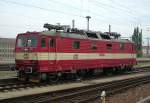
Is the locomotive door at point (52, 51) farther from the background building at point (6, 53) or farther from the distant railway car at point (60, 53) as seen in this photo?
the background building at point (6, 53)

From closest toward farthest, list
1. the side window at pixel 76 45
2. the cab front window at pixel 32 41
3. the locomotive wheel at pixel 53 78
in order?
the cab front window at pixel 32 41, the locomotive wheel at pixel 53 78, the side window at pixel 76 45

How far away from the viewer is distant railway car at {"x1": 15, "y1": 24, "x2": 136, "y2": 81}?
2036 centimetres

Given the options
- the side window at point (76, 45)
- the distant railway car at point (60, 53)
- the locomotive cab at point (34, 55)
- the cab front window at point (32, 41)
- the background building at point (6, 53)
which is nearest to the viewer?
the locomotive cab at point (34, 55)

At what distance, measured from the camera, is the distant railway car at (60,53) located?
20359 millimetres

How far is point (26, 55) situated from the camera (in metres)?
20.7

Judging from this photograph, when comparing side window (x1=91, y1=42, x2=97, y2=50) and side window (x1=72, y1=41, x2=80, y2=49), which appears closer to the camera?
side window (x1=72, y1=41, x2=80, y2=49)

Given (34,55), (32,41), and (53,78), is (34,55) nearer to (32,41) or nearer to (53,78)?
(32,41)

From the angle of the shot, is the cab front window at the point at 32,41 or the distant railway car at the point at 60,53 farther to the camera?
the cab front window at the point at 32,41

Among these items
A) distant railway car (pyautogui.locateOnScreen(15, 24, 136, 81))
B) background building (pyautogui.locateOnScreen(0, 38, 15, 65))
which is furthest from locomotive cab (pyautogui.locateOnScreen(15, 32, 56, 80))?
background building (pyautogui.locateOnScreen(0, 38, 15, 65))

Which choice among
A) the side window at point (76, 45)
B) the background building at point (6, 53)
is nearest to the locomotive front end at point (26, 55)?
the side window at point (76, 45)

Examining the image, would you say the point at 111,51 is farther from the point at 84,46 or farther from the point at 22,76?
the point at 22,76

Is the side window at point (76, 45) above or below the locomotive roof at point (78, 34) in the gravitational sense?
below

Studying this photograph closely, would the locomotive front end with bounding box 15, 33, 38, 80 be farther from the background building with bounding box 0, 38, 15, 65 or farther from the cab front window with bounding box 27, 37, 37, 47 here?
the background building with bounding box 0, 38, 15, 65

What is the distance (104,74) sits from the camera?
29.2 meters
